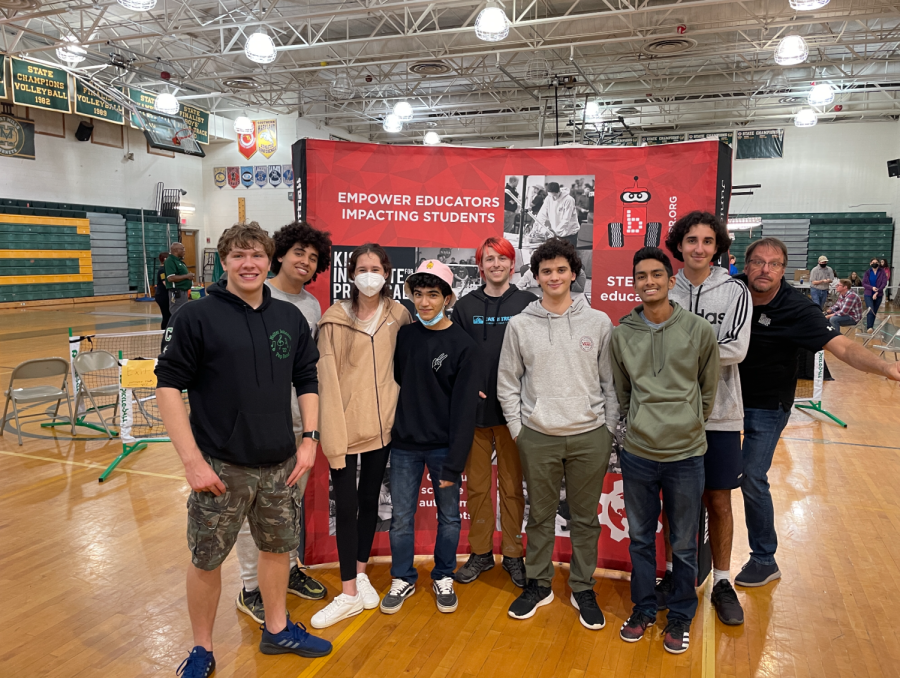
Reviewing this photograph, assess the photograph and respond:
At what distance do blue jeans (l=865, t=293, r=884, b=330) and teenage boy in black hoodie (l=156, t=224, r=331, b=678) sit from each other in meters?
15.6

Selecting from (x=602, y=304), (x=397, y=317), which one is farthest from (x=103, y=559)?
(x=602, y=304)

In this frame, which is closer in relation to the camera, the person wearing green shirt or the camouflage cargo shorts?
the camouflage cargo shorts

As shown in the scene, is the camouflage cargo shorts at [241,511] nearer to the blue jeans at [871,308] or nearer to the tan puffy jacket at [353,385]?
the tan puffy jacket at [353,385]

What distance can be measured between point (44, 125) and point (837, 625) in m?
21.6

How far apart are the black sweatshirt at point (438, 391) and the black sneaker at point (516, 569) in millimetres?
741

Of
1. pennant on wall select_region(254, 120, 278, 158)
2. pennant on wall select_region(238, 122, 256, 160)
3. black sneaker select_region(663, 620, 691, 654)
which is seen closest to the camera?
black sneaker select_region(663, 620, 691, 654)

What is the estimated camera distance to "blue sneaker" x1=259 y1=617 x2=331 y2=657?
108 inches

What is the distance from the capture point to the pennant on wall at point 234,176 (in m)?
22.7

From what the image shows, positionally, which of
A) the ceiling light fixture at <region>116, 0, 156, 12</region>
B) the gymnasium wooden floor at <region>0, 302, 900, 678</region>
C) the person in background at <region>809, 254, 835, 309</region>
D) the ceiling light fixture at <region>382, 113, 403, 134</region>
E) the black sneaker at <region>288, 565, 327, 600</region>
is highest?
the ceiling light fixture at <region>382, 113, 403, 134</region>

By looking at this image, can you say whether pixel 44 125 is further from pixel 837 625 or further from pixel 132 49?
pixel 837 625

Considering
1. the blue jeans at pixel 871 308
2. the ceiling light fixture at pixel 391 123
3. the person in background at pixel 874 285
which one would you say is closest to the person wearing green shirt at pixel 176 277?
the ceiling light fixture at pixel 391 123

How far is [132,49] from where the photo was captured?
16125mm

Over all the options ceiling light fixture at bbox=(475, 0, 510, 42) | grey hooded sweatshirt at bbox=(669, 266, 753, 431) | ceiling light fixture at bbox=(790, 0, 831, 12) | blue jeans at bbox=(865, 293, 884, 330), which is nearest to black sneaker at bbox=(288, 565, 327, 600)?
grey hooded sweatshirt at bbox=(669, 266, 753, 431)

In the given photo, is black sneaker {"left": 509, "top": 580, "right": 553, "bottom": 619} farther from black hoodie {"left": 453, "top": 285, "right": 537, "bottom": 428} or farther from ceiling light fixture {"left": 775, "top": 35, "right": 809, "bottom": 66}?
ceiling light fixture {"left": 775, "top": 35, "right": 809, "bottom": 66}
